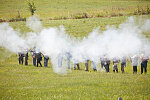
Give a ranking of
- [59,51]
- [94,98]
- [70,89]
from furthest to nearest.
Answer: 1. [59,51]
2. [70,89]
3. [94,98]

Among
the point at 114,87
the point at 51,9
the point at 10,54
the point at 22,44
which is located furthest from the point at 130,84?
the point at 51,9

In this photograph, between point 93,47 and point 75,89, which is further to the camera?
point 93,47

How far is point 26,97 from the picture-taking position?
46.6 feet

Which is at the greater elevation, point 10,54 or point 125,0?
point 125,0

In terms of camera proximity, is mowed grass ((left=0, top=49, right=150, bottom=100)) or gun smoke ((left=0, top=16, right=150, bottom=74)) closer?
mowed grass ((left=0, top=49, right=150, bottom=100))

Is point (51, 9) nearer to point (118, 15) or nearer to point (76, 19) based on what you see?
point (76, 19)

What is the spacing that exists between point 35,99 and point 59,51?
15.7 m

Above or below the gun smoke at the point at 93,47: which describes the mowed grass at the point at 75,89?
below

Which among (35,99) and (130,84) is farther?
(130,84)

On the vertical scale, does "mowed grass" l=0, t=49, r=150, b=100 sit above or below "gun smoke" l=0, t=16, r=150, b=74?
below

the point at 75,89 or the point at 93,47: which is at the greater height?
the point at 93,47

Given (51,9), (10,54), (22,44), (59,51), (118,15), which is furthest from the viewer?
(51,9)

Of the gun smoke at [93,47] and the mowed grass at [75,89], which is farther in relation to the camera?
the gun smoke at [93,47]

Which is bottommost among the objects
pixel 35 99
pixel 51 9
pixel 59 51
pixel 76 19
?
pixel 35 99
